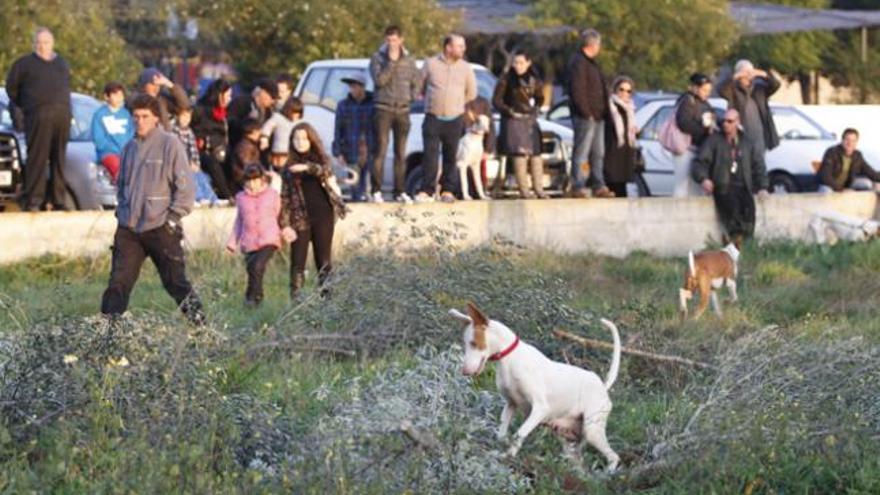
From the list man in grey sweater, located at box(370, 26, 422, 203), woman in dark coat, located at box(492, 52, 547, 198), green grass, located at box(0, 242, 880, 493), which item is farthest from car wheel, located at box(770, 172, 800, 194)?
green grass, located at box(0, 242, 880, 493)

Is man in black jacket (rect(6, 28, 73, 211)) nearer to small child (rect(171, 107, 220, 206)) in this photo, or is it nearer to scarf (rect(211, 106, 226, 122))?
small child (rect(171, 107, 220, 206))

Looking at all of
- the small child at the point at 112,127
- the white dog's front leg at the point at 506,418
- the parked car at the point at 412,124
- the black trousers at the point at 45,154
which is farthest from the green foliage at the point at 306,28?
the white dog's front leg at the point at 506,418

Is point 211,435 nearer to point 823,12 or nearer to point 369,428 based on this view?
point 369,428

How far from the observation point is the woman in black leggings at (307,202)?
16.3 metres

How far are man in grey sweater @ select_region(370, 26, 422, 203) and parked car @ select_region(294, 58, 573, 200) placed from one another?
5.85 feet

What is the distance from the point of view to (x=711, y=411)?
993cm

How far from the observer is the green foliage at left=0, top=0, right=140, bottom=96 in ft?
107

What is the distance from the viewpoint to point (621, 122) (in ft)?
74.7

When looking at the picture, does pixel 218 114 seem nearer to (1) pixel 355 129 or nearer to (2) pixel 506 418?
(1) pixel 355 129

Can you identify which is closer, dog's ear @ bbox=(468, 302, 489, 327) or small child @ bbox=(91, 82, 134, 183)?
dog's ear @ bbox=(468, 302, 489, 327)

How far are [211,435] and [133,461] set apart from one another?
2.13 feet

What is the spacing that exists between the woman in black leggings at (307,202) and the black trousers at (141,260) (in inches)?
98.3

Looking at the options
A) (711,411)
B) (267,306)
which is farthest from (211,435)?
(267,306)

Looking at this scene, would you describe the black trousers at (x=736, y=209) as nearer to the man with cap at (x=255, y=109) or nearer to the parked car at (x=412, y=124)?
the parked car at (x=412, y=124)
